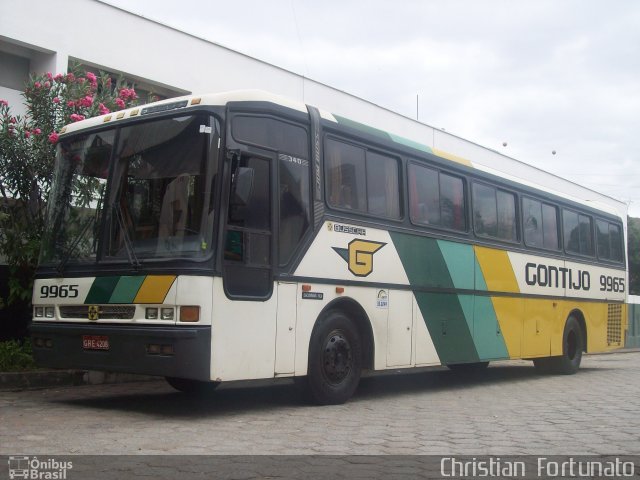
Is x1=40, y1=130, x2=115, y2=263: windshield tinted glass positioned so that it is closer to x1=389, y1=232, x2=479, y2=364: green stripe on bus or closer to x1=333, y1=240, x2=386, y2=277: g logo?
x1=333, y1=240, x2=386, y2=277: g logo

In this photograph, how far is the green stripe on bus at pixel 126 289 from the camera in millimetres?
7613

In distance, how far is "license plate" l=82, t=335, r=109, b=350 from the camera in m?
7.76

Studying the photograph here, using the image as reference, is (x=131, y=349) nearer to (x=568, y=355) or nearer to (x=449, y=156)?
(x=449, y=156)

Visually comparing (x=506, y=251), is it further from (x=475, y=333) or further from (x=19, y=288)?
(x=19, y=288)

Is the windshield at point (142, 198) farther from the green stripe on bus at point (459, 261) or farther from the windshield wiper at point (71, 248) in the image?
the green stripe on bus at point (459, 261)

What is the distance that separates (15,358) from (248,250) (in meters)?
4.76

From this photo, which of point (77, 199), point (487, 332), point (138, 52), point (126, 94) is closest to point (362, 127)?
point (77, 199)

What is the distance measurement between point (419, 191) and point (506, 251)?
276cm

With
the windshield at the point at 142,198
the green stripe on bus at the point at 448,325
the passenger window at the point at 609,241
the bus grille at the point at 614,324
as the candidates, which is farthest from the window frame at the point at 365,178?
the bus grille at the point at 614,324

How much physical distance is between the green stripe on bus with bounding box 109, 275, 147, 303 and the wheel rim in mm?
2249

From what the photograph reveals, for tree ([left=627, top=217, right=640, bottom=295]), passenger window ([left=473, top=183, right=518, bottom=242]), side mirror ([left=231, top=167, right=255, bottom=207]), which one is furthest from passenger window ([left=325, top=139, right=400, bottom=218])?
tree ([left=627, top=217, right=640, bottom=295])

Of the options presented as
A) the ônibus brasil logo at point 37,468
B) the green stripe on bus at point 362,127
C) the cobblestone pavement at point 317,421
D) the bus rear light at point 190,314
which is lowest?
the ônibus brasil logo at point 37,468

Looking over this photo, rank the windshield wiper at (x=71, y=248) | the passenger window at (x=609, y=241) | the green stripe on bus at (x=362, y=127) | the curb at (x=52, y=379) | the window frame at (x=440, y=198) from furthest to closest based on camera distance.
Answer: the passenger window at (x=609, y=241), the window frame at (x=440, y=198), the curb at (x=52, y=379), the green stripe on bus at (x=362, y=127), the windshield wiper at (x=71, y=248)

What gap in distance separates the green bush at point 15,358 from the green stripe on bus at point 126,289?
11.0 feet
